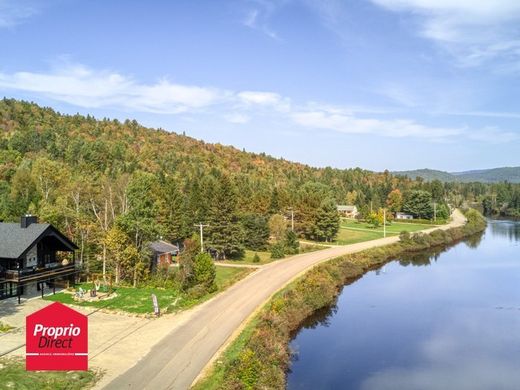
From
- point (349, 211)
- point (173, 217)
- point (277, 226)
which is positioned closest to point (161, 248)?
point (173, 217)

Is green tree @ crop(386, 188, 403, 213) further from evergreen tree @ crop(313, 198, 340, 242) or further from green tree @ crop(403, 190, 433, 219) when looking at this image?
evergreen tree @ crop(313, 198, 340, 242)

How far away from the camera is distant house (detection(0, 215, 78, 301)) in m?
32.8

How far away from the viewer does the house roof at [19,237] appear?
108ft

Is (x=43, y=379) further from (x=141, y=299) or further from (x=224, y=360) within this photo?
(x=141, y=299)

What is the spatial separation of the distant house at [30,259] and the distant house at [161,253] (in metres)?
10.0

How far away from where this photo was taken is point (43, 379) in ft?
62.4

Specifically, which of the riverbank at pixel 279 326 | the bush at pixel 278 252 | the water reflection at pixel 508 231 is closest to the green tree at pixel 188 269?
the riverbank at pixel 279 326

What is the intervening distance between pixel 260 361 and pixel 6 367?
1140 cm

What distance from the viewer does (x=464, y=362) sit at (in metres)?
27.9

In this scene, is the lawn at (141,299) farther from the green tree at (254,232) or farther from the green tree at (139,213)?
the green tree at (254,232)

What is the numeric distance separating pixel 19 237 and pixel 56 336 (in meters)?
23.8

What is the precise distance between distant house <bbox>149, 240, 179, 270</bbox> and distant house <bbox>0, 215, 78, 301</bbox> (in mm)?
10019

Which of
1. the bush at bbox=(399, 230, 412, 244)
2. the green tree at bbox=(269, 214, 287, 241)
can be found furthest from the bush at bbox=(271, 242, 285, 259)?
the bush at bbox=(399, 230, 412, 244)

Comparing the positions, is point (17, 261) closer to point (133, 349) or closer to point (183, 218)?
point (133, 349)
